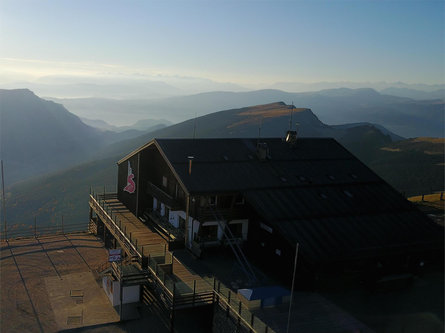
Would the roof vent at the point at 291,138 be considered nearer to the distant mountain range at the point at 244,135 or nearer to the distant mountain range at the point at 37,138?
the distant mountain range at the point at 244,135

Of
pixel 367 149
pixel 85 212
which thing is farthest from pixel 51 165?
pixel 367 149

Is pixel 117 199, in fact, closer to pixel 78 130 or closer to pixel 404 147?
pixel 404 147

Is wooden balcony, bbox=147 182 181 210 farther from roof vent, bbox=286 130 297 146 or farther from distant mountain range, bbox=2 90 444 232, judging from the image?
distant mountain range, bbox=2 90 444 232

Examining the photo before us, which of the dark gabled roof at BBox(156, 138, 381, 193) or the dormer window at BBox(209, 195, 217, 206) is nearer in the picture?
the dormer window at BBox(209, 195, 217, 206)

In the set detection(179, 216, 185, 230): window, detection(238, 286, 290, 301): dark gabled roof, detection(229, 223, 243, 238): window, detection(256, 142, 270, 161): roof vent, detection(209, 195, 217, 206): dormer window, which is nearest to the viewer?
detection(238, 286, 290, 301): dark gabled roof

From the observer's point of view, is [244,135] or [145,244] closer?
[145,244]

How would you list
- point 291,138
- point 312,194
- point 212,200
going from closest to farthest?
point 212,200 → point 312,194 → point 291,138

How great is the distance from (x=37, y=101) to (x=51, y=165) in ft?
178

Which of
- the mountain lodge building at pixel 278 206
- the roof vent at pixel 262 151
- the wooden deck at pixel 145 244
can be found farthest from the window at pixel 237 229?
the roof vent at pixel 262 151

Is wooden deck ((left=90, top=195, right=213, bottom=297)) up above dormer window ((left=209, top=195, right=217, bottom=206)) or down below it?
below

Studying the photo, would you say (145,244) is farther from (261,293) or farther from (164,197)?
(261,293)

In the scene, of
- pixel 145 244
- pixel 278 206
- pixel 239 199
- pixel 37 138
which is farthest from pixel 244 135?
pixel 37 138

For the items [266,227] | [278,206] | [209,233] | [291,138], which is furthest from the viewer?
[291,138]

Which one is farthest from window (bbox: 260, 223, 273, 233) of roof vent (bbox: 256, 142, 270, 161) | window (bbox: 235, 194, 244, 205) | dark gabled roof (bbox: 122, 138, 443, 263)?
roof vent (bbox: 256, 142, 270, 161)
